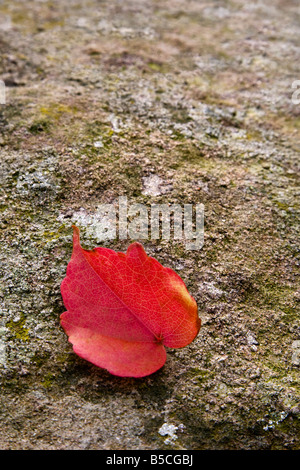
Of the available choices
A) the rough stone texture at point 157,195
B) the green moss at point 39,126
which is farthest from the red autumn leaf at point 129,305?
the green moss at point 39,126

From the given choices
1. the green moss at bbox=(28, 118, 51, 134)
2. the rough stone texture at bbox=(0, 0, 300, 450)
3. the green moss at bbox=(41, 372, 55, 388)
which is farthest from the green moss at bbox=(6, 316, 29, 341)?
the green moss at bbox=(28, 118, 51, 134)

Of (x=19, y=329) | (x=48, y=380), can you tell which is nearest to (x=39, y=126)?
(x=19, y=329)

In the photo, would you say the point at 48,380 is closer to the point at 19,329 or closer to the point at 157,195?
the point at 19,329

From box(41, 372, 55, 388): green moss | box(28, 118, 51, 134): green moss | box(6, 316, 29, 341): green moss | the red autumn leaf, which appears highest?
box(28, 118, 51, 134): green moss

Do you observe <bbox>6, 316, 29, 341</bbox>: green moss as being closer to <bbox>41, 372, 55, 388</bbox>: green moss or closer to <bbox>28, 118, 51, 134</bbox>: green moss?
<bbox>41, 372, 55, 388</bbox>: green moss

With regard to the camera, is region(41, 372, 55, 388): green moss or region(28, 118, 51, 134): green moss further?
region(28, 118, 51, 134): green moss

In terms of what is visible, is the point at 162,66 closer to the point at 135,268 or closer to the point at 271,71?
the point at 271,71
